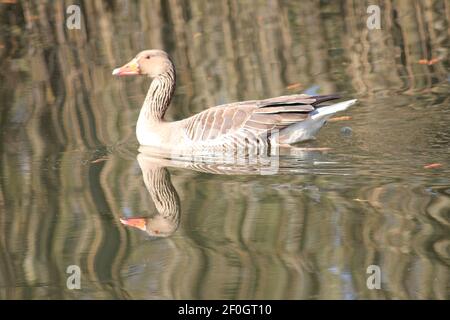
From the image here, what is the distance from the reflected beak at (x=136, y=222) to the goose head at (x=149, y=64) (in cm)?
289

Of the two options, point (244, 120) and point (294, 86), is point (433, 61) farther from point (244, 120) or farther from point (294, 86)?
point (244, 120)

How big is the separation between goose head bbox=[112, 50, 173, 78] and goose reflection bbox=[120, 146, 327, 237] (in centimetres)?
88

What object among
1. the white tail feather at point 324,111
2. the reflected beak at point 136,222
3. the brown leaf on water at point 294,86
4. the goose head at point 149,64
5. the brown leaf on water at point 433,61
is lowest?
the reflected beak at point 136,222

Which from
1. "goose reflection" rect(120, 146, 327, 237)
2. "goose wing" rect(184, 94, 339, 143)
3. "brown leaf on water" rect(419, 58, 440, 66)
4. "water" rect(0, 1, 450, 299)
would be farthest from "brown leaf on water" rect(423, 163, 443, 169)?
"brown leaf on water" rect(419, 58, 440, 66)

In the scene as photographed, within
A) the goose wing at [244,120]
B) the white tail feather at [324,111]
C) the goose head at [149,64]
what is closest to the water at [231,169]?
the white tail feather at [324,111]

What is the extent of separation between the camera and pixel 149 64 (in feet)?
34.1

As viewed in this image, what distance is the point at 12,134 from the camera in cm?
1032

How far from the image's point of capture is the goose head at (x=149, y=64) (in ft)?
34.0

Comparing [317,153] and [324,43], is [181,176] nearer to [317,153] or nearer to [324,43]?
[317,153]

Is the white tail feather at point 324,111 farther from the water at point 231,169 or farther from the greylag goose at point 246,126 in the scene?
the water at point 231,169

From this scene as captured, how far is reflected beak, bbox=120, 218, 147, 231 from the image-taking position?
7.66m

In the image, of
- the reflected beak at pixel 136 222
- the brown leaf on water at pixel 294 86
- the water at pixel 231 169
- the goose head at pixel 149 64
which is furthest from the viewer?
the brown leaf on water at pixel 294 86

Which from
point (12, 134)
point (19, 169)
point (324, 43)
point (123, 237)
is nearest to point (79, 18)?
point (324, 43)

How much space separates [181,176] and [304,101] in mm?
1504
